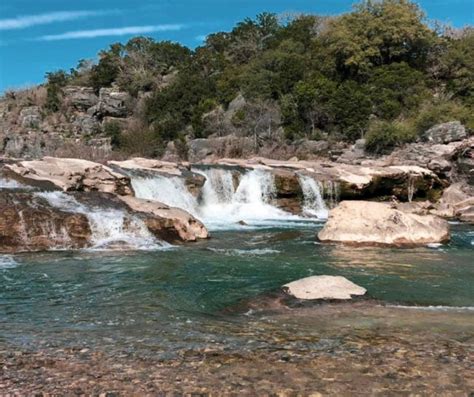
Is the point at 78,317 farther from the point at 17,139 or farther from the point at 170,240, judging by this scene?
the point at 17,139

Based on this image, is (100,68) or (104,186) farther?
(100,68)

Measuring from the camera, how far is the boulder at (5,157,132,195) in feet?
53.3

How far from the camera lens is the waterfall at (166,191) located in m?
19.6

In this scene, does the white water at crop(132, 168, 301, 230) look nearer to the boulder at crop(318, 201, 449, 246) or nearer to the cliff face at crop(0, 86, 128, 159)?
the boulder at crop(318, 201, 449, 246)

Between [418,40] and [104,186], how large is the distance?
30.8 m

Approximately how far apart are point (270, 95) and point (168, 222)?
2674 cm

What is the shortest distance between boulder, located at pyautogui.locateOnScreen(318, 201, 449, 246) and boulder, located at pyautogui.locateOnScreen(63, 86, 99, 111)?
4087 cm

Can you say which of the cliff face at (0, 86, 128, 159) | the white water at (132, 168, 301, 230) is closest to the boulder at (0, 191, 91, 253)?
the white water at (132, 168, 301, 230)

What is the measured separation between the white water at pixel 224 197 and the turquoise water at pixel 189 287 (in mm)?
5472

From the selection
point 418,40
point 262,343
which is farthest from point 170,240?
point 418,40

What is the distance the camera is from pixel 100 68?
173ft

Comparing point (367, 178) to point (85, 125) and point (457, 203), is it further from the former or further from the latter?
point (85, 125)

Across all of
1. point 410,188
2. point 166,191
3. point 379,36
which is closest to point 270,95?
point 379,36

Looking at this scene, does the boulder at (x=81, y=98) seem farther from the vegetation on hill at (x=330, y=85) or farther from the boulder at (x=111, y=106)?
the vegetation on hill at (x=330, y=85)
